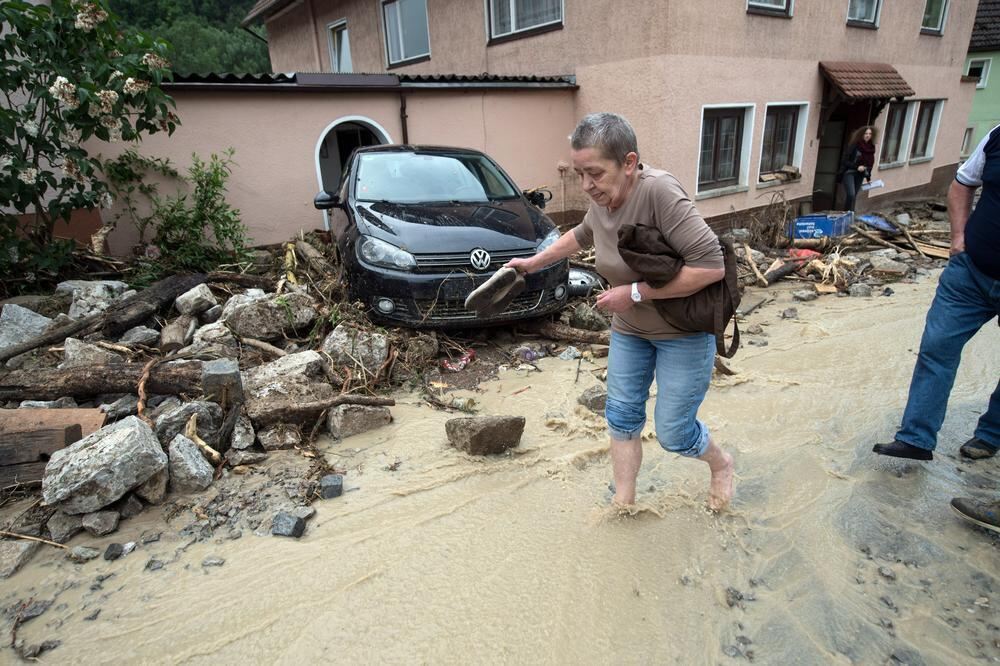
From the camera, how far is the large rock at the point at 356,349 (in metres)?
4.35

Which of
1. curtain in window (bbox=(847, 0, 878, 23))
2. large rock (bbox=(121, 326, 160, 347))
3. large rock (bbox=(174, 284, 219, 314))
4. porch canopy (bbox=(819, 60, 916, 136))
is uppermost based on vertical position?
curtain in window (bbox=(847, 0, 878, 23))

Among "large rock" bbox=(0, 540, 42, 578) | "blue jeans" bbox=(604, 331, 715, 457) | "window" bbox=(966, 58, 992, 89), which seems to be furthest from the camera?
"window" bbox=(966, 58, 992, 89)

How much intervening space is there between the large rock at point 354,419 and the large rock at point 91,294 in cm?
294

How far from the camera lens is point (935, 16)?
12562 millimetres

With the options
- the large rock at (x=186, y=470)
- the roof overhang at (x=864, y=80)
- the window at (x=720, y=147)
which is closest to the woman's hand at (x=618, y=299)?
the large rock at (x=186, y=470)

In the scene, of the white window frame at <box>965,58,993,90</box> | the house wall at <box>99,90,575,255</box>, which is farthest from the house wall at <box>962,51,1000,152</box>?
the house wall at <box>99,90,575,255</box>

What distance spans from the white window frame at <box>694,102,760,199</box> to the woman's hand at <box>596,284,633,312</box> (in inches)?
296

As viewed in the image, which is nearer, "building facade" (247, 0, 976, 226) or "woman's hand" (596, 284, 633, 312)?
"woman's hand" (596, 284, 633, 312)

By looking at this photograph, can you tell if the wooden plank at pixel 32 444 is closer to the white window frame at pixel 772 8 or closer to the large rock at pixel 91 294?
the large rock at pixel 91 294

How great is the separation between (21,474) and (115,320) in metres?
2.05

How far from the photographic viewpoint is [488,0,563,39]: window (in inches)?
367

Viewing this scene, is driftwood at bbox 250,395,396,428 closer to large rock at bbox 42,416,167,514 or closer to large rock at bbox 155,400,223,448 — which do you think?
large rock at bbox 155,400,223,448

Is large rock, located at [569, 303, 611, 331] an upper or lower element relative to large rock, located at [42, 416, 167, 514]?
lower

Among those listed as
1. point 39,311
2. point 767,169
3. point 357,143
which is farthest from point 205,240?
point 767,169
